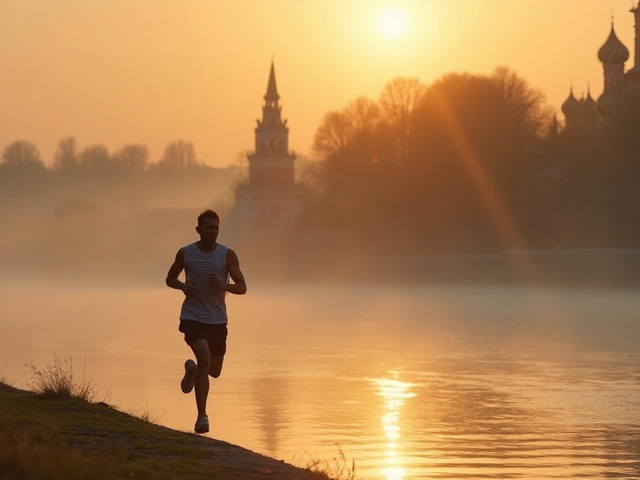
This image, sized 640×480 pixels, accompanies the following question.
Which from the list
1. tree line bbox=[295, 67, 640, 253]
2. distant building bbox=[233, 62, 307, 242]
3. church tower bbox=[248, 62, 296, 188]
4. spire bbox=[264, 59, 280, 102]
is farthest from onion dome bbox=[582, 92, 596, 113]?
spire bbox=[264, 59, 280, 102]

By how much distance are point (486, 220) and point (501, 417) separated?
55536mm

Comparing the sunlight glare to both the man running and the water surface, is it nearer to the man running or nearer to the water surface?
the water surface

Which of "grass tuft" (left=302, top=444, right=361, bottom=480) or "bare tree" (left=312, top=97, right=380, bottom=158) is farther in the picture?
"bare tree" (left=312, top=97, right=380, bottom=158)

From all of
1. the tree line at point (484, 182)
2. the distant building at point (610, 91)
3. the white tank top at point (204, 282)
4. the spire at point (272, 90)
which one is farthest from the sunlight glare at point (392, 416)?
the spire at point (272, 90)

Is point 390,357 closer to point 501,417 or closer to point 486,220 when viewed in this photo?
point 501,417

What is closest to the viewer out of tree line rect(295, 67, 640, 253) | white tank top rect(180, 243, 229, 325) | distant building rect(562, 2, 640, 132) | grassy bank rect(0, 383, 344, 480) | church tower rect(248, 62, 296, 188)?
grassy bank rect(0, 383, 344, 480)

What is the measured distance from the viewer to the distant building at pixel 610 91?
88688 mm

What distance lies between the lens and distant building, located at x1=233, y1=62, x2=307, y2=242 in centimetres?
11306

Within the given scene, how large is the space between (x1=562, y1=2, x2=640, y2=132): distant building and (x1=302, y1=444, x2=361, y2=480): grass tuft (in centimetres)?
7276

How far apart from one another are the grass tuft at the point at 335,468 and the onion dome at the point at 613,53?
8137 centimetres

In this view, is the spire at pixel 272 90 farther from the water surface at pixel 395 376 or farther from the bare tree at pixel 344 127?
the water surface at pixel 395 376

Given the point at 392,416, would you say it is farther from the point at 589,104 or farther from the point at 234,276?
the point at 589,104

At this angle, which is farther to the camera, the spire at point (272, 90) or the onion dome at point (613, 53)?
the spire at point (272, 90)

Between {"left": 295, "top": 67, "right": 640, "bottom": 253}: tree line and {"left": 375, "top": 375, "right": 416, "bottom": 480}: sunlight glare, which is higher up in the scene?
{"left": 295, "top": 67, "right": 640, "bottom": 253}: tree line
